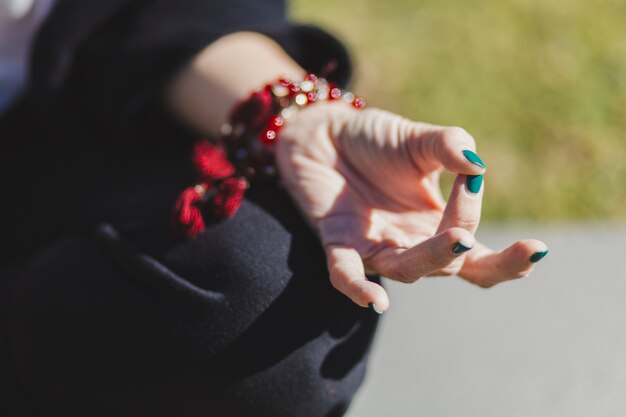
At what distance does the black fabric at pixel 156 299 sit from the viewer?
26.4 inches

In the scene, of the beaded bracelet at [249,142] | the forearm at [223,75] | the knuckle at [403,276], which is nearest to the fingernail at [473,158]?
the knuckle at [403,276]

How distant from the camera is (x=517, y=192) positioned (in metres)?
1.40

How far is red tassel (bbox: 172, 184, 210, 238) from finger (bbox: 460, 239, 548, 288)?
0.87ft

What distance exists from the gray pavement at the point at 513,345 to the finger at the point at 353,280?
0.36 meters

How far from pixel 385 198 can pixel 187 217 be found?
0.65 feet

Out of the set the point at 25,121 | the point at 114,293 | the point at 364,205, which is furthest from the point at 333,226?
the point at 25,121

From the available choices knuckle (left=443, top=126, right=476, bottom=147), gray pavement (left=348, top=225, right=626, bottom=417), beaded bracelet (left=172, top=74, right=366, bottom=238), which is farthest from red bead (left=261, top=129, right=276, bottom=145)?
gray pavement (left=348, top=225, right=626, bottom=417)

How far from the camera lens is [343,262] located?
629mm

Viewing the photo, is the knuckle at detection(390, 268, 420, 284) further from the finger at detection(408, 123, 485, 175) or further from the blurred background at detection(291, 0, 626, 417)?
the blurred background at detection(291, 0, 626, 417)

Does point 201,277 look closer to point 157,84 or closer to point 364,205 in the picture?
point 364,205

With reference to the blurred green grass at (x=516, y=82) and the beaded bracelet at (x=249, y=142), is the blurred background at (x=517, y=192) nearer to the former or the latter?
the blurred green grass at (x=516, y=82)

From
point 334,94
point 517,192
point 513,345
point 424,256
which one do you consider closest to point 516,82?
point 517,192

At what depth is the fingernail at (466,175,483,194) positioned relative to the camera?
0.60 meters

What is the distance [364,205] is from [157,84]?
36 centimetres
